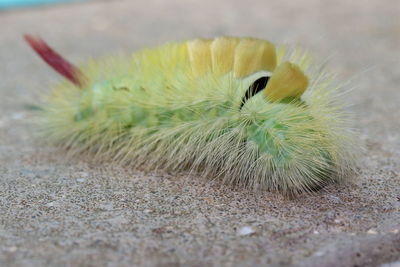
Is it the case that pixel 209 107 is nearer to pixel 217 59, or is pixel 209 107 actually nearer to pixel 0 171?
pixel 217 59

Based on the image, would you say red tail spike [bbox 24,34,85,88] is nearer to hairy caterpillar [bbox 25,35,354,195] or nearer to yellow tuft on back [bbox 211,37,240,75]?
hairy caterpillar [bbox 25,35,354,195]

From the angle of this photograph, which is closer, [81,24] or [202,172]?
[202,172]

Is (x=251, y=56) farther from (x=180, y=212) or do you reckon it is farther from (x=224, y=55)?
(x=180, y=212)

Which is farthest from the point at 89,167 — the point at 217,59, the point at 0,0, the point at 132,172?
the point at 0,0

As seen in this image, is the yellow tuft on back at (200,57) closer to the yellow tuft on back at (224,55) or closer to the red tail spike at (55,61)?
the yellow tuft on back at (224,55)

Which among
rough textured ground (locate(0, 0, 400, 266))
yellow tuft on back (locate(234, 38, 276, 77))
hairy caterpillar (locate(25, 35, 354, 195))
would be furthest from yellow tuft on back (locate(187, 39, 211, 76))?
rough textured ground (locate(0, 0, 400, 266))

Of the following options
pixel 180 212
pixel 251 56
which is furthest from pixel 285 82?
pixel 180 212

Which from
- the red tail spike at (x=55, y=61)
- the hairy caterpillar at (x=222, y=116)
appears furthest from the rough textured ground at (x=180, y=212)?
the red tail spike at (x=55, y=61)
